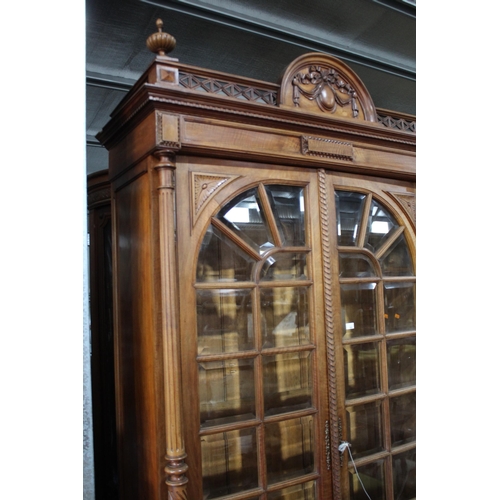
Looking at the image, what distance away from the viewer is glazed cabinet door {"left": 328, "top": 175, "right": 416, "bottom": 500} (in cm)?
160

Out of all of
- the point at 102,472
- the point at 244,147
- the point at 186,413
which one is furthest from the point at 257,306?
the point at 102,472

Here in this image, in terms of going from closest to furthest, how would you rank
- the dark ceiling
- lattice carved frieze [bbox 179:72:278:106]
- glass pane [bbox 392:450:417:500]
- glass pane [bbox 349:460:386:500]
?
lattice carved frieze [bbox 179:72:278:106] < glass pane [bbox 349:460:386:500] < glass pane [bbox 392:450:417:500] < the dark ceiling

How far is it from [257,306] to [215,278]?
6.4 inches

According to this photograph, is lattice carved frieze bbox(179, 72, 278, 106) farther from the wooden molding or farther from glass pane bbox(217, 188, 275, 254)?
the wooden molding

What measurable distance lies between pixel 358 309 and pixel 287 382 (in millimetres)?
389

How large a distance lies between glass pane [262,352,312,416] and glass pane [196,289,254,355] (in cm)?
11

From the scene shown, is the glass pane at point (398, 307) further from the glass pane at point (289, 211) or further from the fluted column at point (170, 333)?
the fluted column at point (170, 333)

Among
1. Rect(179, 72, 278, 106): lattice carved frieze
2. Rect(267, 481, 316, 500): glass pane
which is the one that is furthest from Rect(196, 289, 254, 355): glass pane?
Rect(179, 72, 278, 106): lattice carved frieze

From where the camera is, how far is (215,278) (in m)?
1.38

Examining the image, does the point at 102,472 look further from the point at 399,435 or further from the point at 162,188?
the point at 162,188

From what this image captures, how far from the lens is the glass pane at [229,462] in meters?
1.33

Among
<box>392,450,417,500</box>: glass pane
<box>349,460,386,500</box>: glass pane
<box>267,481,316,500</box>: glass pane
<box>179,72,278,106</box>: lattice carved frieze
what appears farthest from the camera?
<box>392,450,417,500</box>: glass pane

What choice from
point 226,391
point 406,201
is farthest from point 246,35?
point 226,391

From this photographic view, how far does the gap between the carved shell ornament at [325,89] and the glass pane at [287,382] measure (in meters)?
0.83
